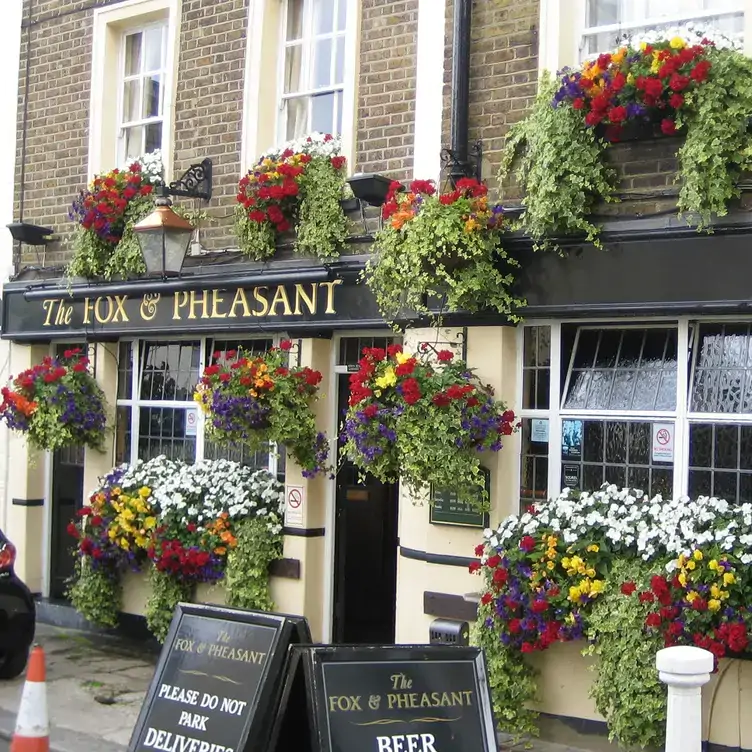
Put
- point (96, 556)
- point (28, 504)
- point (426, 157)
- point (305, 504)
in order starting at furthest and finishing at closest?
point (28, 504) < point (96, 556) < point (305, 504) < point (426, 157)

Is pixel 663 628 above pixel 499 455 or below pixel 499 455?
below

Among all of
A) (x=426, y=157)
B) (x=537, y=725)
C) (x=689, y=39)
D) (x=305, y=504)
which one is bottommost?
(x=537, y=725)

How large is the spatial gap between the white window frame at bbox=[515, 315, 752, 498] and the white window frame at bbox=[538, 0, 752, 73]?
1731 mm

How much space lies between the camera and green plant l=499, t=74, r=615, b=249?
7055mm

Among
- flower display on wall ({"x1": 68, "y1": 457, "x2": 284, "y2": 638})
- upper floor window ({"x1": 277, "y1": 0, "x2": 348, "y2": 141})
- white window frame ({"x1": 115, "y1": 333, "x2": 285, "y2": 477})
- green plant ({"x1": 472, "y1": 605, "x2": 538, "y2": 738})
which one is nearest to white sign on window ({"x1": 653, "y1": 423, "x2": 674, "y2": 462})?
green plant ({"x1": 472, "y1": 605, "x2": 538, "y2": 738})

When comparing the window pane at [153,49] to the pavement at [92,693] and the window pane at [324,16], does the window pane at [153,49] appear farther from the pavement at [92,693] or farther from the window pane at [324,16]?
the pavement at [92,693]

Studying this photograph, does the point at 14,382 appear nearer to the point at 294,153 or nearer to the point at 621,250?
the point at 294,153

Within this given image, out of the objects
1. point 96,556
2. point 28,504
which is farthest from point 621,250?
point 28,504

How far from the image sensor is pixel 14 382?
10.5 metres

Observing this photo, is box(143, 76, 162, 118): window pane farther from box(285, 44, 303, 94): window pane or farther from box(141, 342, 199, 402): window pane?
box(141, 342, 199, 402): window pane

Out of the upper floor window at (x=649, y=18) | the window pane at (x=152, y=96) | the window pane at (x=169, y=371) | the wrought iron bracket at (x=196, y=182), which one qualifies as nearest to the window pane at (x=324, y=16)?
the wrought iron bracket at (x=196, y=182)

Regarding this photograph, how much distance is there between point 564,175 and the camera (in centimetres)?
709

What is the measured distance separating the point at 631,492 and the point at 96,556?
492 centimetres

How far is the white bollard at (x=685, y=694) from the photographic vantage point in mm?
4523
